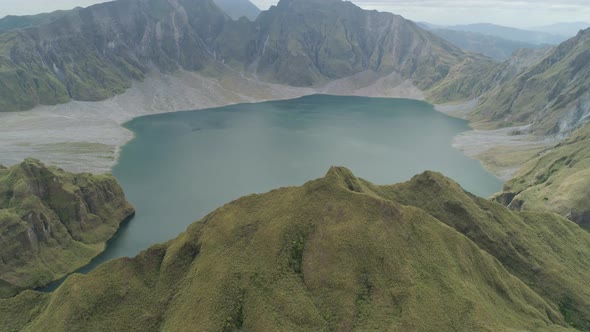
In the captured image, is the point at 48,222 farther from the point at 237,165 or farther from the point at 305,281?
the point at 237,165

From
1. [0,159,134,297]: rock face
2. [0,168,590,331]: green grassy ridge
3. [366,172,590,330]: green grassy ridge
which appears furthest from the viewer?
[0,159,134,297]: rock face

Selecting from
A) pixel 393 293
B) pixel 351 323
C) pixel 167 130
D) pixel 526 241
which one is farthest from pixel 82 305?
pixel 167 130

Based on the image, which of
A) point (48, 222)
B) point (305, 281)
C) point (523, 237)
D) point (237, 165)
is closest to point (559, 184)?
point (523, 237)

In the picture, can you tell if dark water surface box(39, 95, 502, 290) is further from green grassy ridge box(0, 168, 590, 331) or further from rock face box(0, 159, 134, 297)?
green grassy ridge box(0, 168, 590, 331)

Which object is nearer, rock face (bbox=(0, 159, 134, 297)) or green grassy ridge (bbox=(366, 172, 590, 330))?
green grassy ridge (bbox=(366, 172, 590, 330))

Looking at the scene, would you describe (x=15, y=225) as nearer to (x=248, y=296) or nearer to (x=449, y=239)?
(x=248, y=296)

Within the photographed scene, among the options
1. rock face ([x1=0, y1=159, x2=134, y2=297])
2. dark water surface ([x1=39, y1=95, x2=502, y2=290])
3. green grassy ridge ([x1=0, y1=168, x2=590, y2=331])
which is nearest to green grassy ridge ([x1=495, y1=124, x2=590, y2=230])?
dark water surface ([x1=39, y1=95, x2=502, y2=290])

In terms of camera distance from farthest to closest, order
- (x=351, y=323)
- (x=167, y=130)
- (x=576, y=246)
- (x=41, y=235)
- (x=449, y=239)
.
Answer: (x=167, y=130) → (x=41, y=235) → (x=576, y=246) → (x=449, y=239) → (x=351, y=323)
